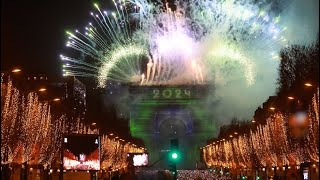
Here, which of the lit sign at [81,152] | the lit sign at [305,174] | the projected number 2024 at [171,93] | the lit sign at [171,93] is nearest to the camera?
the lit sign at [81,152]

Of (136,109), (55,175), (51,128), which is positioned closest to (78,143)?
(51,128)

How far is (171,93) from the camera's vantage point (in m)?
172

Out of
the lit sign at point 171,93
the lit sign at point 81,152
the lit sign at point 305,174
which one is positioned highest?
the lit sign at point 171,93

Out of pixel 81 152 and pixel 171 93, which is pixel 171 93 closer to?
pixel 171 93

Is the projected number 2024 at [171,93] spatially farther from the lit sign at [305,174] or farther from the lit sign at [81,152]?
the lit sign at [81,152]

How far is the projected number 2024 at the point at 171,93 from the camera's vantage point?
16850 cm

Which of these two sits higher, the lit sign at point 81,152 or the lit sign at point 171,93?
the lit sign at point 171,93

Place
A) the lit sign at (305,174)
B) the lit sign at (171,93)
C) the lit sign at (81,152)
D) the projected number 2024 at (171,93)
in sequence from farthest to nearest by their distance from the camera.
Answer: the projected number 2024 at (171,93)
the lit sign at (171,93)
the lit sign at (305,174)
the lit sign at (81,152)

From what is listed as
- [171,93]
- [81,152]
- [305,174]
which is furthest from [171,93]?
[81,152]

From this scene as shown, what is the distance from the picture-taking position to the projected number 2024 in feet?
553

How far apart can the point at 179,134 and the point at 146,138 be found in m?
9.76

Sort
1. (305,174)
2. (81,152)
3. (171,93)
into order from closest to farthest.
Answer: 1. (81,152)
2. (305,174)
3. (171,93)

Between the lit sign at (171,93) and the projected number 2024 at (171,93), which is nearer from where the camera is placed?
the lit sign at (171,93)

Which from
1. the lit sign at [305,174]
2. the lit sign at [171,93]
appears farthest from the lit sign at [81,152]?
the lit sign at [171,93]
